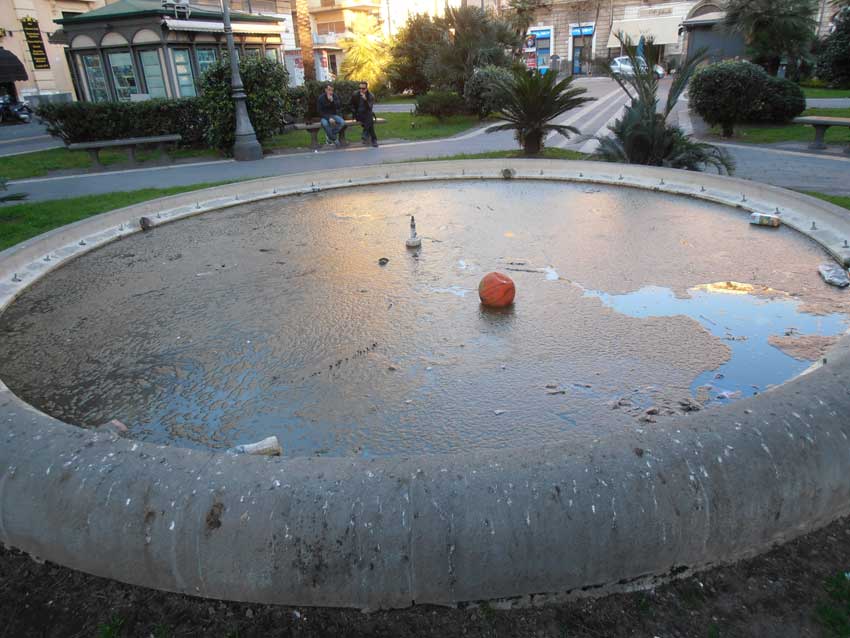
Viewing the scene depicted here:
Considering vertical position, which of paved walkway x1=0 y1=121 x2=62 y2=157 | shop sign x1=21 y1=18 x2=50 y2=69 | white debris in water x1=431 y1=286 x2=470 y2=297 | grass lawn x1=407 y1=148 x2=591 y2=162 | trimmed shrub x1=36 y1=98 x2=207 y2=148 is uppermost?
shop sign x1=21 y1=18 x2=50 y2=69

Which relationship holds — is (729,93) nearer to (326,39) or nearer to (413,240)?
(413,240)

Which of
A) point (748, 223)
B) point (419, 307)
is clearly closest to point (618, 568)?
point (419, 307)

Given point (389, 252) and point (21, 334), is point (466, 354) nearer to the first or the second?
point (389, 252)

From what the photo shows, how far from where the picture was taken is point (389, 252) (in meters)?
6.04

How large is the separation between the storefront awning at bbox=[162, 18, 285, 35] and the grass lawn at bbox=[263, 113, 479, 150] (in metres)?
2.90

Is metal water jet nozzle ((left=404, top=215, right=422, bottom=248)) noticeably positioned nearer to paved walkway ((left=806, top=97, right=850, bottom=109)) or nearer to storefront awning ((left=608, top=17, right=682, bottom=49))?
paved walkway ((left=806, top=97, right=850, bottom=109))

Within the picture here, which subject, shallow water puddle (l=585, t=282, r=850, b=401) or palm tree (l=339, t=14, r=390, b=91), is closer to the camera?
shallow water puddle (l=585, t=282, r=850, b=401)

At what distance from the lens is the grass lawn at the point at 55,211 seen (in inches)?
303

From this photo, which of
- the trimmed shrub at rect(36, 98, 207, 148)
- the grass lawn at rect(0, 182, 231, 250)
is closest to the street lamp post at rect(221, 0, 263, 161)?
the trimmed shrub at rect(36, 98, 207, 148)

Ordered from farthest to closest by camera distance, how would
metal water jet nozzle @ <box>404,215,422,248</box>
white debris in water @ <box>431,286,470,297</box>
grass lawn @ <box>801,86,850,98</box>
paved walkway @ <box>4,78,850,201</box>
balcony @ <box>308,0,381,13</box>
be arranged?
balcony @ <box>308,0,381,13</box> → grass lawn @ <box>801,86,850,98</box> → paved walkway @ <box>4,78,850,201</box> → metal water jet nozzle @ <box>404,215,422,248</box> → white debris in water @ <box>431,286,470,297</box>

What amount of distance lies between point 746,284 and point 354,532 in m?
4.17

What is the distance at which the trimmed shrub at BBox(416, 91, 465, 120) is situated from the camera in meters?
18.5

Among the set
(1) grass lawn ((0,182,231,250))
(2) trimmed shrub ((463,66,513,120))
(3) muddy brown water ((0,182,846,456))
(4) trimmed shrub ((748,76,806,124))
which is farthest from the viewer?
(2) trimmed shrub ((463,66,513,120))

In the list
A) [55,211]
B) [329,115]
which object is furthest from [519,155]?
[55,211]
